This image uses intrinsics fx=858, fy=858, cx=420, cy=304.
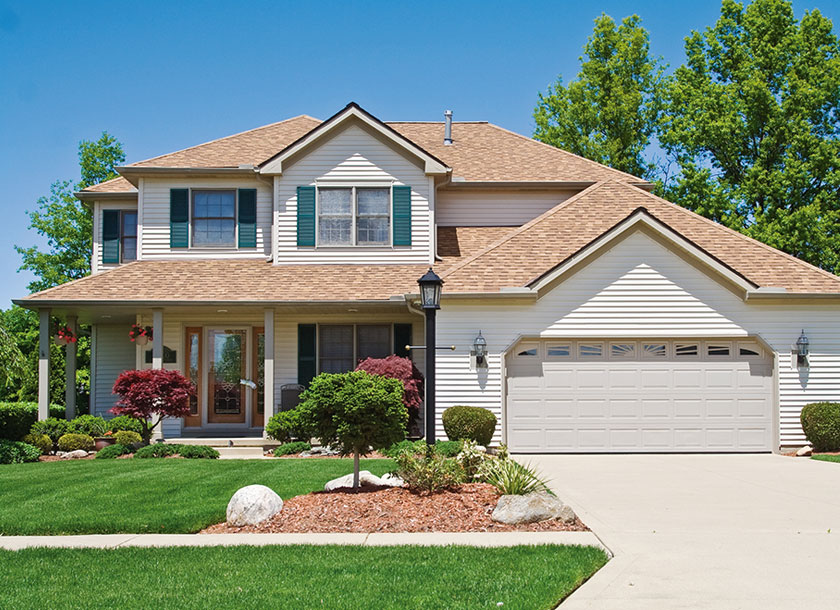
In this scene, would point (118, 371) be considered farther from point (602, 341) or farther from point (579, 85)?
point (579, 85)

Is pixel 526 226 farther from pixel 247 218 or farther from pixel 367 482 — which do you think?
pixel 367 482

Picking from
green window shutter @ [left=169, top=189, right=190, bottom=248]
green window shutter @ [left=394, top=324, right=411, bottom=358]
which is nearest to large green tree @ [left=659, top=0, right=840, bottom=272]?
green window shutter @ [left=394, top=324, right=411, bottom=358]

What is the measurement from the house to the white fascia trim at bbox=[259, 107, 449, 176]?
39 millimetres

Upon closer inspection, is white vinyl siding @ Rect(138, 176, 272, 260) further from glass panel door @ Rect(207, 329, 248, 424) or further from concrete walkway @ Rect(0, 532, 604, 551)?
concrete walkway @ Rect(0, 532, 604, 551)

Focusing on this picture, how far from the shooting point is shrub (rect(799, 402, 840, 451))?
17.0 meters

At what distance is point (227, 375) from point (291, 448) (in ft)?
14.4

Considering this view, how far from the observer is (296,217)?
67.1ft

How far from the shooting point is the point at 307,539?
8.45 metres

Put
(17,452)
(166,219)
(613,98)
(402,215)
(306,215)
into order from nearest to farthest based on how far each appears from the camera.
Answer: (17,452) → (306,215) → (402,215) → (166,219) → (613,98)

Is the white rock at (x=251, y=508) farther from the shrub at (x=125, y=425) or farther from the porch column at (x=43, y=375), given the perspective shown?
the porch column at (x=43, y=375)

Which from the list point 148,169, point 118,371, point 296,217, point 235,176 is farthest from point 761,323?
point 118,371

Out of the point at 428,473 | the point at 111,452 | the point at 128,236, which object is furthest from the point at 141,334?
the point at 428,473

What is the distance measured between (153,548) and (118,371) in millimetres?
15268

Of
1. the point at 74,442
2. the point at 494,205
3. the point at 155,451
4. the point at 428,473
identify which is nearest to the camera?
the point at 428,473
